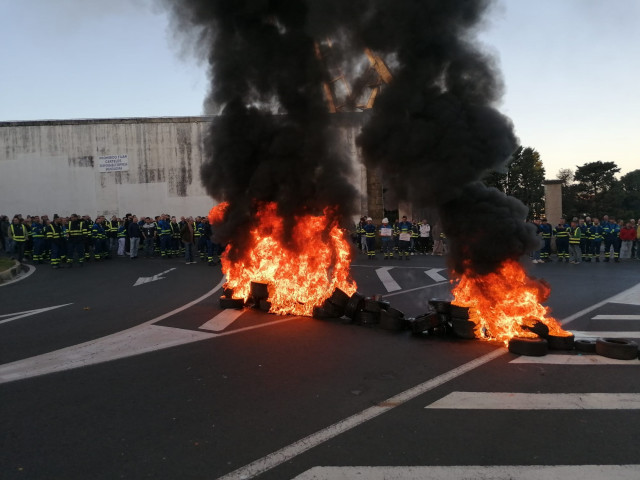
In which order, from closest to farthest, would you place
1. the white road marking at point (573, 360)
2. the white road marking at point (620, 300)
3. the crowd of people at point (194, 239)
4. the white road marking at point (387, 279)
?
the white road marking at point (573, 360)
the white road marking at point (620, 300)
the white road marking at point (387, 279)
the crowd of people at point (194, 239)

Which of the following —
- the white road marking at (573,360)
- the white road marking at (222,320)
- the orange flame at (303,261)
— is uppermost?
the orange flame at (303,261)

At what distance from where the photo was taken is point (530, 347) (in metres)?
5.29

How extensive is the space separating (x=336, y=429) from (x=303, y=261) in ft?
14.9

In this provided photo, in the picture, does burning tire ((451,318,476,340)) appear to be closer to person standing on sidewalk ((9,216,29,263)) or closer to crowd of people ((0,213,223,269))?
crowd of people ((0,213,223,269))

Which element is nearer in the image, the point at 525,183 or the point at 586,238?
the point at 586,238

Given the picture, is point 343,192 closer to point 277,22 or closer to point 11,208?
point 277,22

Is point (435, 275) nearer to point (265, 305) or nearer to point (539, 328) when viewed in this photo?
point (265, 305)

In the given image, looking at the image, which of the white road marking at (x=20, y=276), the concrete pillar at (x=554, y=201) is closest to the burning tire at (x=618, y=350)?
the white road marking at (x=20, y=276)

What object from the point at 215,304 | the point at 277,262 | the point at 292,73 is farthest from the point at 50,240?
the point at 292,73

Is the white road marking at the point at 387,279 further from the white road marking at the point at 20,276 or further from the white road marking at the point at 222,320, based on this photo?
the white road marking at the point at 20,276

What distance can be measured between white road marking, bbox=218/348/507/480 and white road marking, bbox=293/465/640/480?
0.26 metres

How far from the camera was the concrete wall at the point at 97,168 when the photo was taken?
26.7 metres

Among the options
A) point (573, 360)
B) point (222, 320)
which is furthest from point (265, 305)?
point (573, 360)

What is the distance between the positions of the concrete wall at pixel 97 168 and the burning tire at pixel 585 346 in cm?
2337
